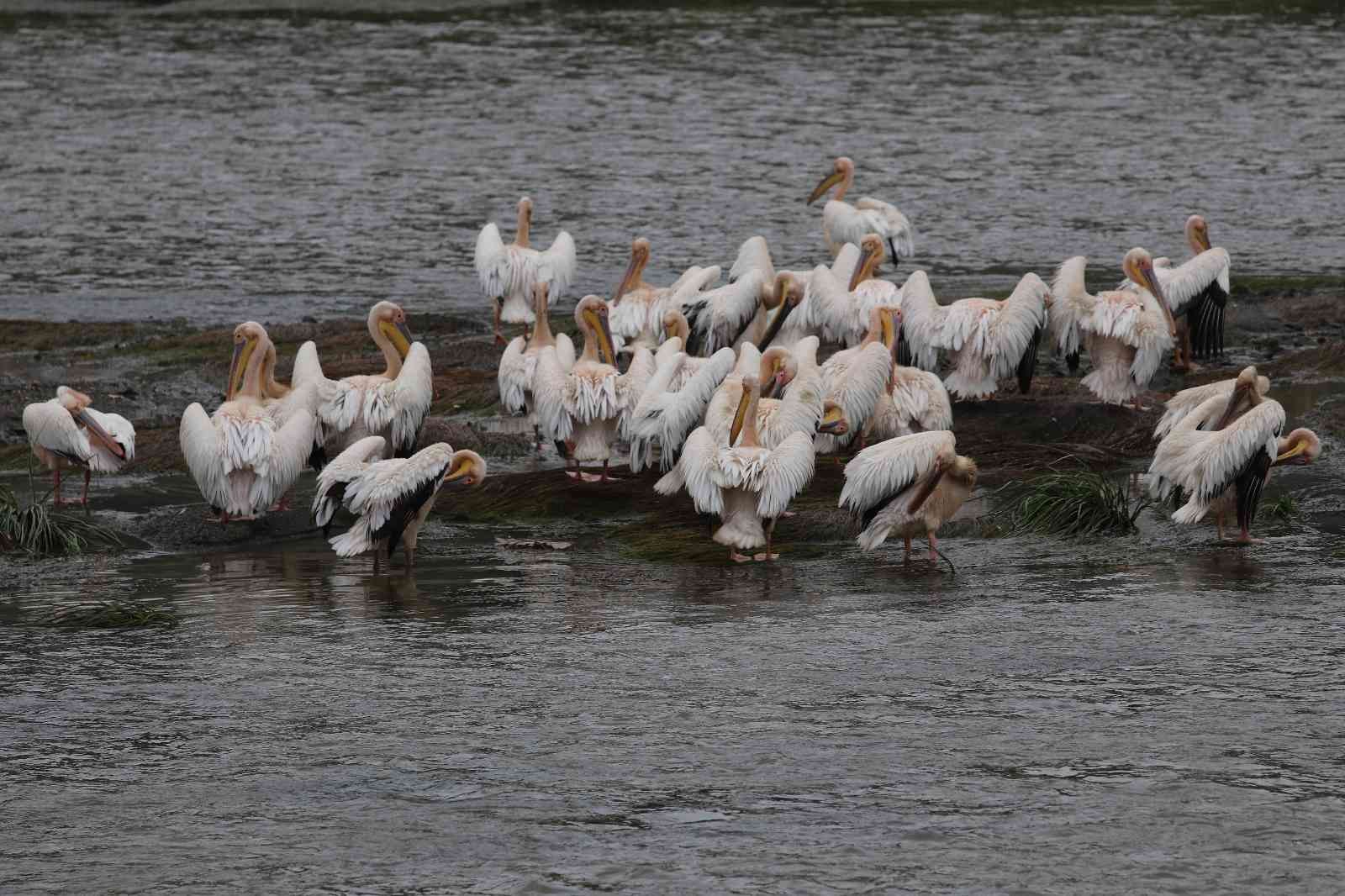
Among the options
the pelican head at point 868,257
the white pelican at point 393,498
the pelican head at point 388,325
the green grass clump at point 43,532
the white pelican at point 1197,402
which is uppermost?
the pelican head at point 868,257

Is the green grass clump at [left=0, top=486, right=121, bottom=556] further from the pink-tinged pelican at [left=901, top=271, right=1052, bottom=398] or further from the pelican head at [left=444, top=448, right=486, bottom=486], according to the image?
the pink-tinged pelican at [left=901, top=271, right=1052, bottom=398]

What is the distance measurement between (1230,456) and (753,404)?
7.12 feet

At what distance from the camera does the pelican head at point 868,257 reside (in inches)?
532

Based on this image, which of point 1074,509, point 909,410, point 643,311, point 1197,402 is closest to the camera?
point 1074,509

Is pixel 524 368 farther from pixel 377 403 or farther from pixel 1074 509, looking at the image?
pixel 1074 509

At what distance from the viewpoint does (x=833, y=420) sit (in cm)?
1052

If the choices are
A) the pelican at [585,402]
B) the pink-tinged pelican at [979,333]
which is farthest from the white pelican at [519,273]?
the pelican at [585,402]

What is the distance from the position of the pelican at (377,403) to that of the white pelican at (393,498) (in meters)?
1.42

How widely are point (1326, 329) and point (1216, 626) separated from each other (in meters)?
7.81

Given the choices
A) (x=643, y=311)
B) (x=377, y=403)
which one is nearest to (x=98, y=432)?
(x=377, y=403)

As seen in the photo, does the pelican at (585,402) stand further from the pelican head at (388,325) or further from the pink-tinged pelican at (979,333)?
the pink-tinged pelican at (979,333)

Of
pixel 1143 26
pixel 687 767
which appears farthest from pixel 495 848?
pixel 1143 26

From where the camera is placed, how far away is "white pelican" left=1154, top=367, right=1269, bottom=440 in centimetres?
995

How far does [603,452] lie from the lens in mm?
11195
